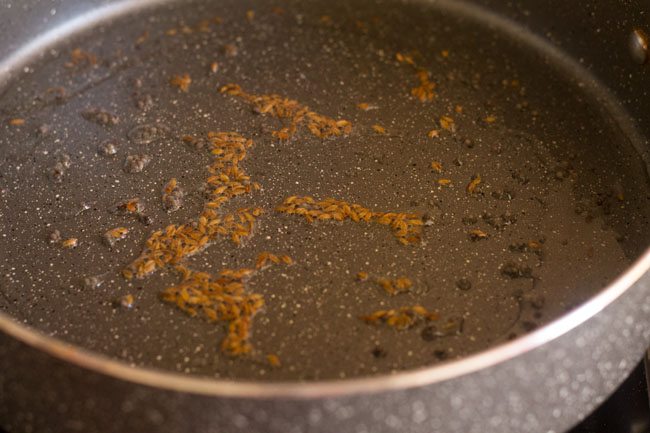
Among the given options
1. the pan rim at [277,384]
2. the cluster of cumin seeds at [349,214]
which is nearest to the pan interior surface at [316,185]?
the cluster of cumin seeds at [349,214]

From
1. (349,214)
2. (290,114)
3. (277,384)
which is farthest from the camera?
(290,114)

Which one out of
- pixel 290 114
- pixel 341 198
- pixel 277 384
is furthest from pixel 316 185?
pixel 277 384

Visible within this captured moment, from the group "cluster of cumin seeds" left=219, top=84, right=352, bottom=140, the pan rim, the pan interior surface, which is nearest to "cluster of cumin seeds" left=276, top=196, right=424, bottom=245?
the pan interior surface

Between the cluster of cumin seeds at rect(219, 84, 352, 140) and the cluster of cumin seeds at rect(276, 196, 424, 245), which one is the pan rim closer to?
the cluster of cumin seeds at rect(276, 196, 424, 245)

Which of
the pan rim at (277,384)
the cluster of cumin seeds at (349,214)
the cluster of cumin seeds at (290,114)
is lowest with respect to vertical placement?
the cluster of cumin seeds at (349,214)

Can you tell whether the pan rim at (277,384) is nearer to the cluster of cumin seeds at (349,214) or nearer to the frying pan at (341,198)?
the frying pan at (341,198)

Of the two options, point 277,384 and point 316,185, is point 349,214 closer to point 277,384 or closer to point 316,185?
point 316,185

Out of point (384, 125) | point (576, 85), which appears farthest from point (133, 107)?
point (576, 85)
